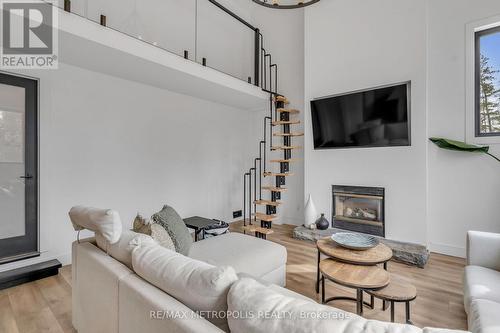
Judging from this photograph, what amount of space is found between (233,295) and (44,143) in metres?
3.23

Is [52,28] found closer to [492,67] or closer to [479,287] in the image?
[479,287]

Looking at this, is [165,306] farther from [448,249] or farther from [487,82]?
[487,82]

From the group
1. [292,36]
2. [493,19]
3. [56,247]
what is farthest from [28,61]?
[493,19]

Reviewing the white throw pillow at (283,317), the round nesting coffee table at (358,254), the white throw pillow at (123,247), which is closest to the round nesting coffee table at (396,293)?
the round nesting coffee table at (358,254)

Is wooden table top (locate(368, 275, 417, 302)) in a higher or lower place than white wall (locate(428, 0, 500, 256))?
lower

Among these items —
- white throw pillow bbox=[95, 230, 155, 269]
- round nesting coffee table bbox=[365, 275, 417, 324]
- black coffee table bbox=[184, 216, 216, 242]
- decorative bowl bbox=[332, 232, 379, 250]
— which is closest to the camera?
white throw pillow bbox=[95, 230, 155, 269]

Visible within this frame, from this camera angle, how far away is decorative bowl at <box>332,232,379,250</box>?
214 cm

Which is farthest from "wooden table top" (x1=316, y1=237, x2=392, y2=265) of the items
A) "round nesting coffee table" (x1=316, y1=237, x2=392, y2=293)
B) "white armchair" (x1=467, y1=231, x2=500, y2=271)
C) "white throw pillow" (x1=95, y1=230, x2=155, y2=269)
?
"white throw pillow" (x1=95, y1=230, x2=155, y2=269)

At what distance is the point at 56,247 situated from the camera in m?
3.03

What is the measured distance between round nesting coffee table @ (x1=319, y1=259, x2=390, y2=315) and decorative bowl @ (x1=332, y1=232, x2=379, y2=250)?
20cm

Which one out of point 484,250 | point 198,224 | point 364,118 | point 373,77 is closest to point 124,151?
point 198,224

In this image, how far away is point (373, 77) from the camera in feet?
12.1

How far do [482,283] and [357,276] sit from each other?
0.82 meters

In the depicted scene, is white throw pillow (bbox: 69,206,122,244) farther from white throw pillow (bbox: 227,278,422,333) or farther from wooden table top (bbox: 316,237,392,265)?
wooden table top (bbox: 316,237,392,265)
